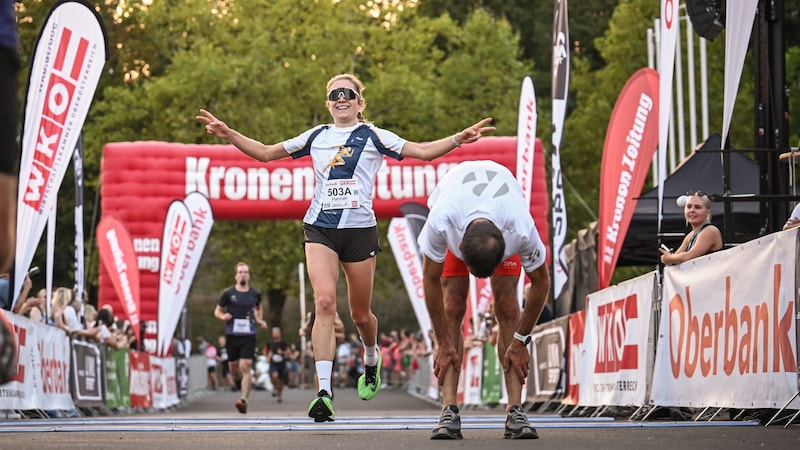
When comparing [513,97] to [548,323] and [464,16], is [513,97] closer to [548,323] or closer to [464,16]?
[464,16]

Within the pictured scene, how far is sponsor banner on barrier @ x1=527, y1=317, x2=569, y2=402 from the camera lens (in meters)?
16.8

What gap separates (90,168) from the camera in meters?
55.2

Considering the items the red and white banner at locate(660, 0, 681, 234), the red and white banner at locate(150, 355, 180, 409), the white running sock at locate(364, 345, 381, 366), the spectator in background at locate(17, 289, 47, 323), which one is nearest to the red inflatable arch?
the red and white banner at locate(150, 355, 180, 409)

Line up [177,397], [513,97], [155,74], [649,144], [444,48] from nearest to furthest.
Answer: [649,144] → [177,397] → [513,97] → [155,74] → [444,48]

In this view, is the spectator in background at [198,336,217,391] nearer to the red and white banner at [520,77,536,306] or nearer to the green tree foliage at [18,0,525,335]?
the green tree foliage at [18,0,525,335]

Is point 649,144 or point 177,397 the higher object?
point 649,144

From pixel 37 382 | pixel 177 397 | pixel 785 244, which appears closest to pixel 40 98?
pixel 37 382

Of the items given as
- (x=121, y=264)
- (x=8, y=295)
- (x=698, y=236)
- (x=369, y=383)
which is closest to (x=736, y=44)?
(x=698, y=236)

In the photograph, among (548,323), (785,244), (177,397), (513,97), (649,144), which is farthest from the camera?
(513,97)

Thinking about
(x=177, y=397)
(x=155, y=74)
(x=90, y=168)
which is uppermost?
(x=155, y=74)

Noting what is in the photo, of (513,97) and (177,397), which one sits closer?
(177,397)

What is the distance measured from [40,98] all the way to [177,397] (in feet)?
50.4

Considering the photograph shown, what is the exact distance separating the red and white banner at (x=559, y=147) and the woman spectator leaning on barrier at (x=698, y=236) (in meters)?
4.86

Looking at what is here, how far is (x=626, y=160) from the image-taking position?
52.3 ft
